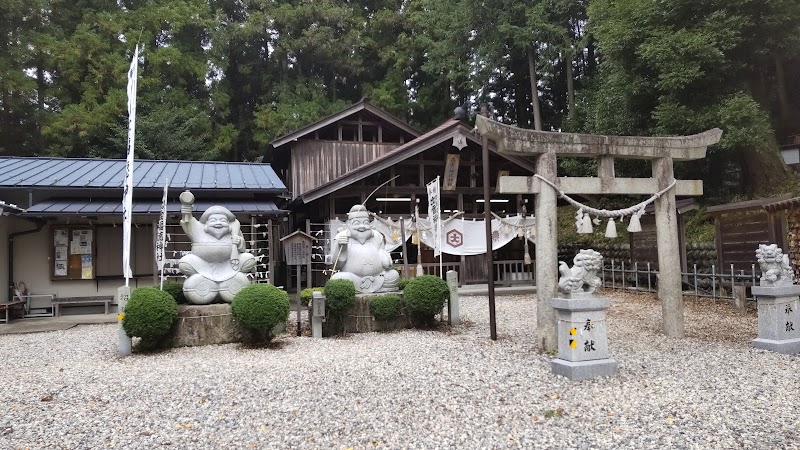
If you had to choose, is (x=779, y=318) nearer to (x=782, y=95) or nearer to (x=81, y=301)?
(x=81, y=301)

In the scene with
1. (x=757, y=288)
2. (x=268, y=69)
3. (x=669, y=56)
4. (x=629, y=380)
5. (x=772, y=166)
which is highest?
(x=268, y=69)

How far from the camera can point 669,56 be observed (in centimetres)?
1454

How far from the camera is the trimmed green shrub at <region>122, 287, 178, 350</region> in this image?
738 centimetres

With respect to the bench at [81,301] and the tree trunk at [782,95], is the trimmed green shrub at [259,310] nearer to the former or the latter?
the bench at [81,301]

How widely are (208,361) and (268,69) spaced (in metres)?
23.1

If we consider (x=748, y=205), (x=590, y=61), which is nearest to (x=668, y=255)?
(x=748, y=205)

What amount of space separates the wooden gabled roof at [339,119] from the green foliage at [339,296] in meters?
9.58

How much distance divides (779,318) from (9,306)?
47.8ft

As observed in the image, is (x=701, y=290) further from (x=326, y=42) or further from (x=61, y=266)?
(x=326, y=42)

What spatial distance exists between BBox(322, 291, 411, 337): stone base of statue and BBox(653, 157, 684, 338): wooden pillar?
4.27m

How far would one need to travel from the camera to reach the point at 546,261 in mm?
7070

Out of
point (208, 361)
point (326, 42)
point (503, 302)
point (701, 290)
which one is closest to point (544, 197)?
point (208, 361)

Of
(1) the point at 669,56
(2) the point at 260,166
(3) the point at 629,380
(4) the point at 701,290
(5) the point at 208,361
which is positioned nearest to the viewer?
(3) the point at 629,380

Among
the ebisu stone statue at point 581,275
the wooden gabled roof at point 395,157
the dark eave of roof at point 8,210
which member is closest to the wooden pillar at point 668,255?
the ebisu stone statue at point 581,275
